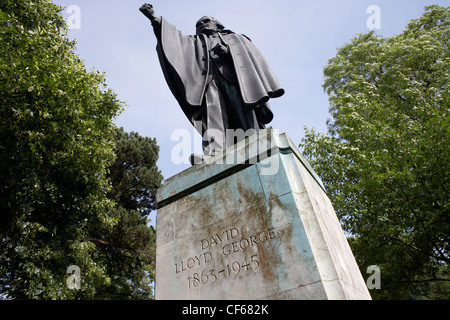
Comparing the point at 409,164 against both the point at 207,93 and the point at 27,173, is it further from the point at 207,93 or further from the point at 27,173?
the point at 27,173

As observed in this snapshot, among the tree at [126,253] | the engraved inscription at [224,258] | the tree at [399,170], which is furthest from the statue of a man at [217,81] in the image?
the tree at [126,253]

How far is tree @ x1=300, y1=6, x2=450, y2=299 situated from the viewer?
31.6 feet

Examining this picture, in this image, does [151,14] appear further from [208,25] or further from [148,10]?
[208,25]

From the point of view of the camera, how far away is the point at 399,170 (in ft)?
32.7

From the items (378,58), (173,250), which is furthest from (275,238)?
(378,58)

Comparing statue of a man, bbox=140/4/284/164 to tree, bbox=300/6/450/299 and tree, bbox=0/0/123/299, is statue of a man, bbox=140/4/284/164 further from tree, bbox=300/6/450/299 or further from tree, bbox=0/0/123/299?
tree, bbox=300/6/450/299

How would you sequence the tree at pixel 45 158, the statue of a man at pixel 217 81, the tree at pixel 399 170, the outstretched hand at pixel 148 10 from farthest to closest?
1. the tree at pixel 399 170
2. the tree at pixel 45 158
3. the outstretched hand at pixel 148 10
4. the statue of a man at pixel 217 81

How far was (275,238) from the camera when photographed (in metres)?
2.75

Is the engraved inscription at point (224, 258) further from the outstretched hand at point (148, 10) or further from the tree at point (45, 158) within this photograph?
the tree at point (45, 158)

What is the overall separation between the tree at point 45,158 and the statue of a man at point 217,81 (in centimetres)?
467

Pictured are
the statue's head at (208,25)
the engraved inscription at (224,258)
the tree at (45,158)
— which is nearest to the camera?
the engraved inscription at (224,258)

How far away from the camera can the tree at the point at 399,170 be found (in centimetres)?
963

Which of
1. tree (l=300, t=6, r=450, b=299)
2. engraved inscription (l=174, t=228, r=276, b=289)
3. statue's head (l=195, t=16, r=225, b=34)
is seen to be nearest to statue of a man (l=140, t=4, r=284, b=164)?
statue's head (l=195, t=16, r=225, b=34)

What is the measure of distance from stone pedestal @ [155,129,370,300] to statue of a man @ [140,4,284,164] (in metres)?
0.93
